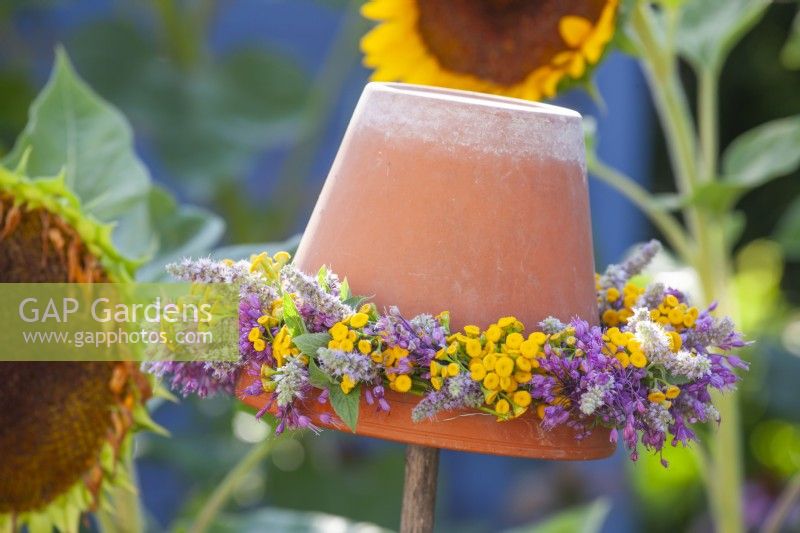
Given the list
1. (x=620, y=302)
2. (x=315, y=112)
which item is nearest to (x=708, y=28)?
(x=620, y=302)

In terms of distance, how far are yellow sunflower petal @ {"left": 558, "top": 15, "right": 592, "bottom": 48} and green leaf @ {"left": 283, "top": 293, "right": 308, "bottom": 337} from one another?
1.35 ft

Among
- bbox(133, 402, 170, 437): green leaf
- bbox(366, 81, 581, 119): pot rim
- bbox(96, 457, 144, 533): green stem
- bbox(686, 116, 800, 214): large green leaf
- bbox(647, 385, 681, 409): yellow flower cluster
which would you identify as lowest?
bbox(96, 457, 144, 533): green stem

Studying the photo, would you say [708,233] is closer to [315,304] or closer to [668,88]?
[668,88]

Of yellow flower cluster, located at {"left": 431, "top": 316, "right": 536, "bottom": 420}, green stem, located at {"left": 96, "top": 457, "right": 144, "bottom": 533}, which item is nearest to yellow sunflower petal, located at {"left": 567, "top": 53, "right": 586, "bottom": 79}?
yellow flower cluster, located at {"left": 431, "top": 316, "right": 536, "bottom": 420}

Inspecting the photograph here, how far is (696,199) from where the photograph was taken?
3.66 ft

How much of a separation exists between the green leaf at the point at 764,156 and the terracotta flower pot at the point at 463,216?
0.44m

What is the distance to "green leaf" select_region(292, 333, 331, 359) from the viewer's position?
2.17 ft

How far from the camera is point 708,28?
3.88ft

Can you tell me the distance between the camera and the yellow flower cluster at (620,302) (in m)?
0.80

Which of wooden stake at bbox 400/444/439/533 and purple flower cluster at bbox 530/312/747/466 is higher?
purple flower cluster at bbox 530/312/747/466

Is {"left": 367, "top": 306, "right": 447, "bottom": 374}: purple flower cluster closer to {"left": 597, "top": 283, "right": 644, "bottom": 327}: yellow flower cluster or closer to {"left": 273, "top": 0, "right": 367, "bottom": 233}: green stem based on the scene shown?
{"left": 597, "top": 283, "right": 644, "bottom": 327}: yellow flower cluster

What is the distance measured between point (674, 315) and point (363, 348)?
0.21 m

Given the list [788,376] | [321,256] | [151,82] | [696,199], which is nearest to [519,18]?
[696,199]

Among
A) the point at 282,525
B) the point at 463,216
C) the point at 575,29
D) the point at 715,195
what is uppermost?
the point at 575,29
